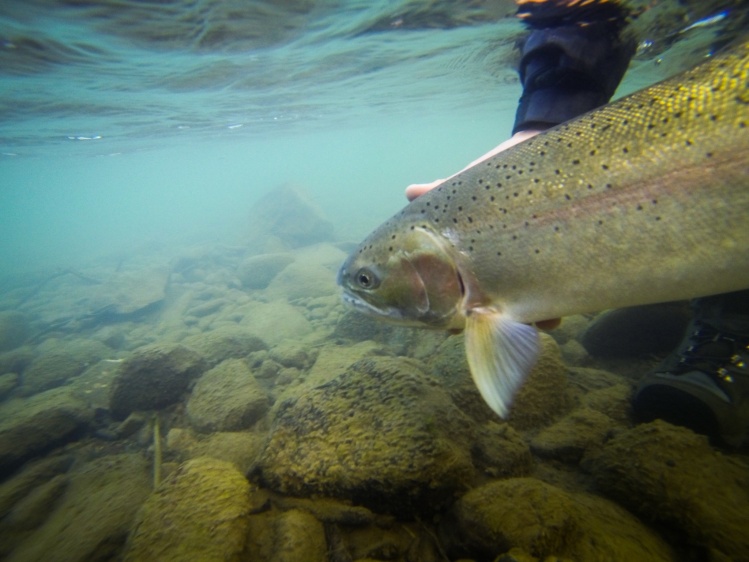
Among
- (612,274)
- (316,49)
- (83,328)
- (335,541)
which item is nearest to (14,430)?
(335,541)

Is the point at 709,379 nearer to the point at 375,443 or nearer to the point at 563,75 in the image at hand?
the point at 375,443

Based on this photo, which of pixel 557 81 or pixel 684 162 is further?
pixel 557 81

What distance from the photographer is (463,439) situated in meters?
2.69

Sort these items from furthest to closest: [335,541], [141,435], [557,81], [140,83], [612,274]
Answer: [140,83] → [141,435] → [557,81] → [335,541] → [612,274]

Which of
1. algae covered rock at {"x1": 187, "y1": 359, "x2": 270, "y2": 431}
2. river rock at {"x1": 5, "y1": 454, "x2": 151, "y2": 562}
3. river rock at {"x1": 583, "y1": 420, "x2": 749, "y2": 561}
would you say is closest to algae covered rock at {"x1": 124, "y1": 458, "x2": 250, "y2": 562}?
river rock at {"x1": 5, "y1": 454, "x2": 151, "y2": 562}

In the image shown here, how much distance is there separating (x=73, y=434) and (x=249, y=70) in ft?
46.9

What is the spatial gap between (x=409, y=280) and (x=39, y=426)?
609 cm

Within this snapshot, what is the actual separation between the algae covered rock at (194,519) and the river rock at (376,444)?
1.00 feet

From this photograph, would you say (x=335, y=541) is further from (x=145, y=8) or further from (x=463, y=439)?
(x=145, y=8)

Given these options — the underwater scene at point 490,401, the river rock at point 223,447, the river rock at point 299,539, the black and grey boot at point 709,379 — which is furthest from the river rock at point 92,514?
the black and grey boot at point 709,379

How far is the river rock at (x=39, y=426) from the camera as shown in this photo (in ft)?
15.3

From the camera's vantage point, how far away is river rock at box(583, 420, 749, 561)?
78.0 inches

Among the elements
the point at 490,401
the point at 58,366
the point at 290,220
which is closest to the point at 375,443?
the point at 490,401

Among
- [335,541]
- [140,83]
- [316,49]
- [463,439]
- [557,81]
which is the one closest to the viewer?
[335,541]
